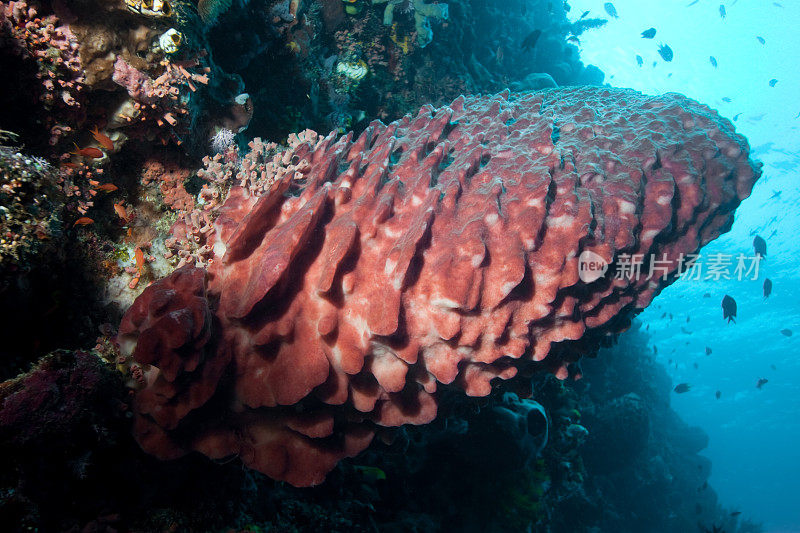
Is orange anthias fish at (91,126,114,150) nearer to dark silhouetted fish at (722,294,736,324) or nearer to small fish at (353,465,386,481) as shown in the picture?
small fish at (353,465,386,481)

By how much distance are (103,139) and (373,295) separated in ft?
8.08

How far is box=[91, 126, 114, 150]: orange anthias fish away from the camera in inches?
107

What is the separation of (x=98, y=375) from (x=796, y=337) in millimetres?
A: 59415

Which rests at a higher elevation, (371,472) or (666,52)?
(666,52)

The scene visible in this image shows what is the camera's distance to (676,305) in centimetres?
4181

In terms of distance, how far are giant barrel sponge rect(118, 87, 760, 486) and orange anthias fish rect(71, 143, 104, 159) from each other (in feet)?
3.21

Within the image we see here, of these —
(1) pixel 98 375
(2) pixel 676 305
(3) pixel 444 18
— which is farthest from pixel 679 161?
(2) pixel 676 305

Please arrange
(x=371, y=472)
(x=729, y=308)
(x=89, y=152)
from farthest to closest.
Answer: (x=729, y=308) < (x=371, y=472) < (x=89, y=152)

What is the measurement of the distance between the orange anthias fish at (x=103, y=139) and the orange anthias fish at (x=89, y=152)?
0.07 metres

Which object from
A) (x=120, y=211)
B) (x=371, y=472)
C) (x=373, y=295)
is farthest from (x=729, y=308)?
(x=120, y=211)

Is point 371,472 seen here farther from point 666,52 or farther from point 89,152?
point 666,52

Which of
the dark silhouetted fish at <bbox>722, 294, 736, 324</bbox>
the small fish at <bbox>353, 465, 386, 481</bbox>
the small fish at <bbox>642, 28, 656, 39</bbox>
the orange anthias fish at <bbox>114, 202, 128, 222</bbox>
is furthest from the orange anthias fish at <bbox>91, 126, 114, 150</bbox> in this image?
the small fish at <bbox>642, 28, 656, 39</bbox>

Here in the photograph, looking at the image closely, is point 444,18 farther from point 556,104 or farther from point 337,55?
point 556,104

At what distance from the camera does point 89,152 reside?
2719 mm
